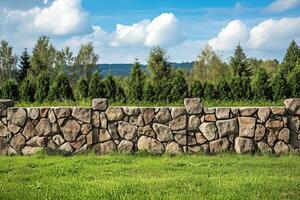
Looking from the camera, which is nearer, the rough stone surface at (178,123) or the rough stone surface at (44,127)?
the rough stone surface at (178,123)

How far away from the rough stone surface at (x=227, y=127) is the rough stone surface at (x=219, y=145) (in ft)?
0.34

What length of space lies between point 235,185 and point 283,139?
3250mm

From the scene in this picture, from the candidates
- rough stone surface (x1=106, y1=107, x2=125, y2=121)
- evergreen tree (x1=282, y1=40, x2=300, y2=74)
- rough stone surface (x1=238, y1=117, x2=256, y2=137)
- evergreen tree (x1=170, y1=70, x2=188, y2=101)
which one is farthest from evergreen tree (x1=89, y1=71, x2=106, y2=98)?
evergreen tree (x1=282, y1=40, x2=300, y2=74)

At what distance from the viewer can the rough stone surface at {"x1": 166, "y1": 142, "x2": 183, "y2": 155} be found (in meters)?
9.05

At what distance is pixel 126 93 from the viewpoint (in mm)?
17750

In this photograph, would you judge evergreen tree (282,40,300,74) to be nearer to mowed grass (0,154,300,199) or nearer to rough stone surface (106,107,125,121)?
mowed grass (0,154,300,199)

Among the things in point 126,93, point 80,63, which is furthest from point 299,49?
point 80,63

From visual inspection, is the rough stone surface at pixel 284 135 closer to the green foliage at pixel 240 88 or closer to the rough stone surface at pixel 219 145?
the rough stone surface at pixel 219 145

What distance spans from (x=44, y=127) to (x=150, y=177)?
3.32 meters

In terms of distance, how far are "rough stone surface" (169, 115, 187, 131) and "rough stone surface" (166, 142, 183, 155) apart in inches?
11.7

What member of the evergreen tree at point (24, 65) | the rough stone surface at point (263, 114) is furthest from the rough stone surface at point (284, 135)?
the evergreen tree at point (24, 65)

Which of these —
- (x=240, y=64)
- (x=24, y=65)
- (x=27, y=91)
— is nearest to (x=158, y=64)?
(x=240, y=64)

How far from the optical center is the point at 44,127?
9359 millimetres

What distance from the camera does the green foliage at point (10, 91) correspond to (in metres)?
17.9
